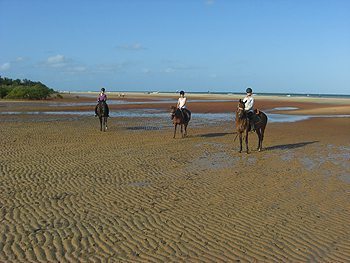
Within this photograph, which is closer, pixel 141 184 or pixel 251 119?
pixel 141 184

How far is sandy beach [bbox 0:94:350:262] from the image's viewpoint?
5910mm

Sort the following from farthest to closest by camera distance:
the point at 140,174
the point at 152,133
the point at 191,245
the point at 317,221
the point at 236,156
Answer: the point at 152,133
the point at 236,156
the point at 140,174
the point at 317,221
the point at 191,245

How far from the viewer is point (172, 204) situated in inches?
322

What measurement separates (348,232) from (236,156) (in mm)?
7548

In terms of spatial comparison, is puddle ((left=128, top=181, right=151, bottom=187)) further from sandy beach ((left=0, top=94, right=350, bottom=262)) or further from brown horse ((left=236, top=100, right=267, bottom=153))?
brown horse ((left=236, top=100, right=267, bottom=153))

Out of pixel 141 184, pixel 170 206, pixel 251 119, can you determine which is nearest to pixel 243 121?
pixel 251 119

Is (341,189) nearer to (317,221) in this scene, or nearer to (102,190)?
(317,221)

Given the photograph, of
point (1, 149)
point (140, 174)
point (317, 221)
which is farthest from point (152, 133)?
point (317, 221)

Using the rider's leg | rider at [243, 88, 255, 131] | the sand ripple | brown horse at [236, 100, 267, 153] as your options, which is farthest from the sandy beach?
rider at [243, 88, 255, 131]

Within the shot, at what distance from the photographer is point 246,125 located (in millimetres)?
14969

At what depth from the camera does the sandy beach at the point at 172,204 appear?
591cm

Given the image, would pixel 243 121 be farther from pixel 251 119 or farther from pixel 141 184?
pixel 141 184

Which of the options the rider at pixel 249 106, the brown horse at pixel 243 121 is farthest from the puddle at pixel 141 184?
the rider at pixel 249 106

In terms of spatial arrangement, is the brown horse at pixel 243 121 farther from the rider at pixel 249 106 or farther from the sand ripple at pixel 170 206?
the sand ripple at pixel 170 206
